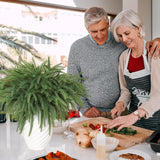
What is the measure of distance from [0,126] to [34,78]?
88 centimetres

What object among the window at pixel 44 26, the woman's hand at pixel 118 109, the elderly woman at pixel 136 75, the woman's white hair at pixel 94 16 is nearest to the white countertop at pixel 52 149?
the elderly woman at pixel 136 75

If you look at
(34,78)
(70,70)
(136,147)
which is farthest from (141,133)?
(70,70)

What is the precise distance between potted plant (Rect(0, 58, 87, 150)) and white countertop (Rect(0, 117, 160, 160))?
187mm

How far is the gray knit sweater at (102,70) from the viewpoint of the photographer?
2242mm

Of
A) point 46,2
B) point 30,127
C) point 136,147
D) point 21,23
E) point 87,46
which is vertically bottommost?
point 136,147

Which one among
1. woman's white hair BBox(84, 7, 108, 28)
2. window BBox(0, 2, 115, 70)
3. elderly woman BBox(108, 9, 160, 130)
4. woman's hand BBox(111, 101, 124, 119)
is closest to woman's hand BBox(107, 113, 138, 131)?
elderly woman BBox(108, 9, 160, 130)

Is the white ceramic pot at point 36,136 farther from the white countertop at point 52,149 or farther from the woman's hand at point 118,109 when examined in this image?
the woman's hand at point 118,109

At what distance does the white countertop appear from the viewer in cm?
128

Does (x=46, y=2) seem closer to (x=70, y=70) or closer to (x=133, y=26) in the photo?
(x=70, y=70)

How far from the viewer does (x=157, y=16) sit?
3.46 m

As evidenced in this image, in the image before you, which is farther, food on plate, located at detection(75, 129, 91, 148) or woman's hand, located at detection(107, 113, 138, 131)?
woman's hand, located at detection(107, 113, 138, 131)

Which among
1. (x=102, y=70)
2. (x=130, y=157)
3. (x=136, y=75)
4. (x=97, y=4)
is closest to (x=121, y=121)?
(x=130, y=157)

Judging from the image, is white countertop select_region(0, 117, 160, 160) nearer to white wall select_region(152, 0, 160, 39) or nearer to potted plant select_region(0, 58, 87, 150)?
potted plant select_region(0, 58, 87, 150)

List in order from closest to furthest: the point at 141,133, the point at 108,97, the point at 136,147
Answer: the point at 136,147, the point at 141,133, the point at 108,97
